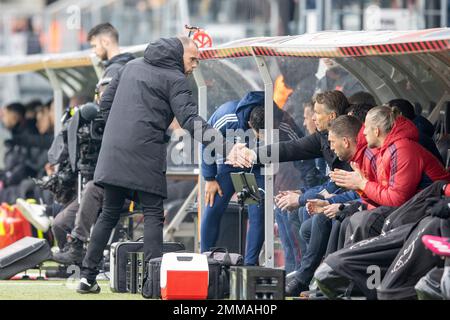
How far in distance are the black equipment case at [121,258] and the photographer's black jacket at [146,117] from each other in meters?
0.88

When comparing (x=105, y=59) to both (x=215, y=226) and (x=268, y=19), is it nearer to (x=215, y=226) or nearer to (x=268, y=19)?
(x=215, y=226)

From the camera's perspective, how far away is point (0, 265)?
13898 mm

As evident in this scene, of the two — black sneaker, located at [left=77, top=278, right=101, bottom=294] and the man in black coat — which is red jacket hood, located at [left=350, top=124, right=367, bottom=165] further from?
black sneaker, located at [left=77, top=278, right=101, bottom=294]

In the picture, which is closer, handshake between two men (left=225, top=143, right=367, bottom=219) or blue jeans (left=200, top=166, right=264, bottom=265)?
handshake between two men (left=225, top=143, right=367, bottom=219)

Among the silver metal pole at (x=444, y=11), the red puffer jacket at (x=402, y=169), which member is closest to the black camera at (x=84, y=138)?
the red puffer jacket at (x=402, y=169)

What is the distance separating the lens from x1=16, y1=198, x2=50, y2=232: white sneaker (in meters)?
17.1

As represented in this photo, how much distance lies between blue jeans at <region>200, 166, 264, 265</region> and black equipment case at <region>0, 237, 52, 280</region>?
4.65ft

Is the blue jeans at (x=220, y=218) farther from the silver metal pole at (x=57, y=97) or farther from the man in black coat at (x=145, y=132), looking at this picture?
the silver metal pole at (x=57, y=97)

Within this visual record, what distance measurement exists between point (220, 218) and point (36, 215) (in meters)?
3.59

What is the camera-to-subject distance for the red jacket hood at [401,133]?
11.3 metres

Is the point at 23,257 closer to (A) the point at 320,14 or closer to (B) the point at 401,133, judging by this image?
(B) the point at 401,133

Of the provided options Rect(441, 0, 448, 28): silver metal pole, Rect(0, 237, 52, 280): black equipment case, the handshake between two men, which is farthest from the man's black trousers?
Rect(441, 0, 448, 28): silver metal pole
